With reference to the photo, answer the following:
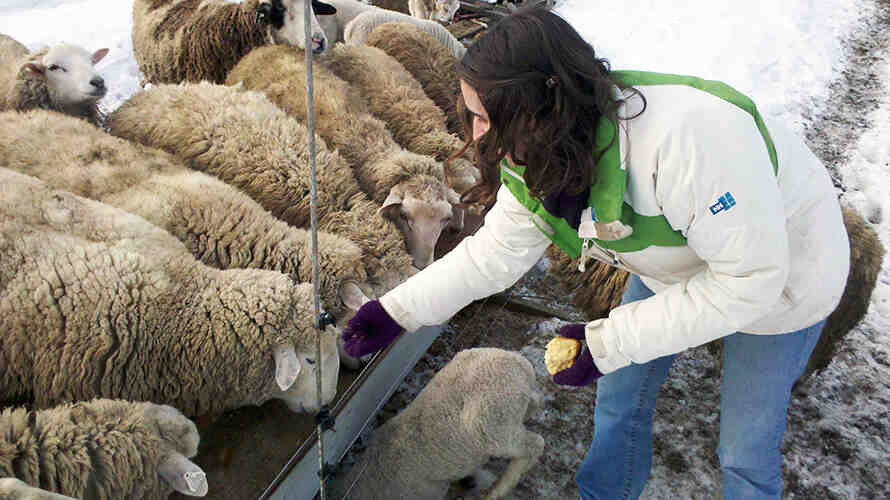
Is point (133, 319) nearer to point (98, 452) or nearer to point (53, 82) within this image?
point (98, 452)

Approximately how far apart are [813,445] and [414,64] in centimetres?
394

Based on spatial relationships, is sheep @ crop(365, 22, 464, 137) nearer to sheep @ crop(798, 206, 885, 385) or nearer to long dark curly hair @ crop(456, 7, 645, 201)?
sheep @ crop(798, 206, 885, 385)

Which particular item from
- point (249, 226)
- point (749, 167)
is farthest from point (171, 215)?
point (749, 167)

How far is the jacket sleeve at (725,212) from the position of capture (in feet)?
4.31

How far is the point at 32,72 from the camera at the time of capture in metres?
3.96

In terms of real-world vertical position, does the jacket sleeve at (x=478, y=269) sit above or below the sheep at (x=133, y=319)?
above

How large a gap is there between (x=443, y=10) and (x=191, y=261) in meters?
5.97

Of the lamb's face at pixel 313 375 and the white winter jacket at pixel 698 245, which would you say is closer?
the white winter jacket at pixel 698 245

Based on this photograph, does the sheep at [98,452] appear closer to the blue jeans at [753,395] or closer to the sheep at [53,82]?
the blue jeans at [753,395]

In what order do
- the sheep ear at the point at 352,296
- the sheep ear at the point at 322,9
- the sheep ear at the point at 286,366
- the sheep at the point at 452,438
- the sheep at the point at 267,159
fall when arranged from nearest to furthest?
1. the sheep ear at the point at 286,366
2. the sheep at the point at 452,438
3. the sheep ear at the point at 352,296
4. the sheep at the point at 267,159
5. the sheep ear at the point at 322,9

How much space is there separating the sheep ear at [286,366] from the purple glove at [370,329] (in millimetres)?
495

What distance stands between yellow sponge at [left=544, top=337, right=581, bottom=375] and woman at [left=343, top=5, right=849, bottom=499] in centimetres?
3

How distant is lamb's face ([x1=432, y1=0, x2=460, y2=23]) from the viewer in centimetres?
758

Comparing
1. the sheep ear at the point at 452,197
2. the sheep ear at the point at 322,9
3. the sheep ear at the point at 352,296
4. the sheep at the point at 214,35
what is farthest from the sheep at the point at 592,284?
the sheep ear at the point at 322,9
